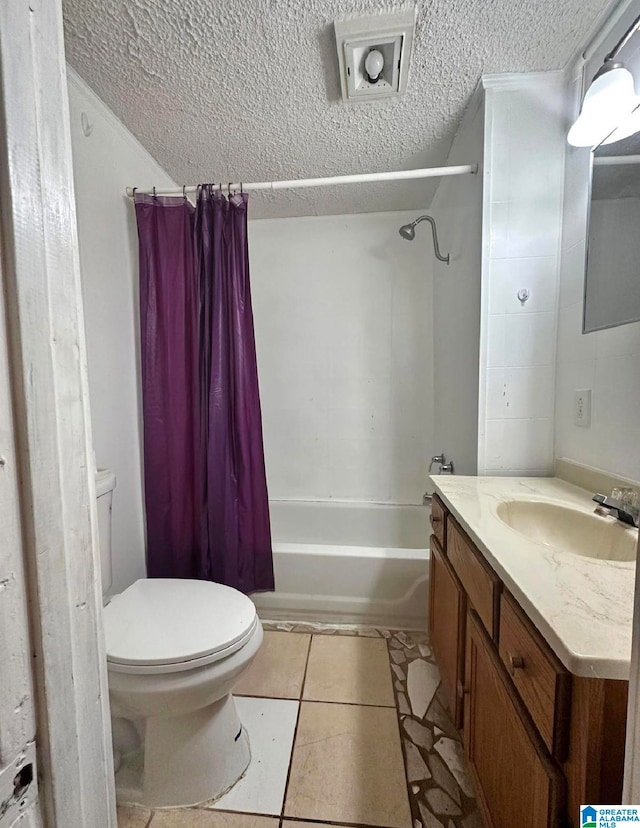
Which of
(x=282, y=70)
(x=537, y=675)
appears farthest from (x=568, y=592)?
(x=282, y=70)

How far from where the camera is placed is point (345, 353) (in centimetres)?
217

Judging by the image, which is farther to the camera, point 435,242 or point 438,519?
point 435,242

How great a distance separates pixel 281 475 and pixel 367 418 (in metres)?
0.67

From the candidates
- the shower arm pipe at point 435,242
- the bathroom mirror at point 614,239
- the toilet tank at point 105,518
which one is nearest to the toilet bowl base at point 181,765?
the toilet tank at point 105,518

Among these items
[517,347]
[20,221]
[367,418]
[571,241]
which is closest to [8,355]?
[20,221]

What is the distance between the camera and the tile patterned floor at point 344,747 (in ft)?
3.08

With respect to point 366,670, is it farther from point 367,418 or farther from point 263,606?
point 367,418

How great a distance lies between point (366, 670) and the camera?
55.3 inches

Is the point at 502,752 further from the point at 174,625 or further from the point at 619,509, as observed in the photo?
the point at 174,625

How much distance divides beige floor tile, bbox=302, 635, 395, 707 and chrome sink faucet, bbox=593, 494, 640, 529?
99 centimetres

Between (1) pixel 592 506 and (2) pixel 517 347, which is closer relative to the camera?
(1) pixel 592 506

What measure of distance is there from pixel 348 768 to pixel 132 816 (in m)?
0.61

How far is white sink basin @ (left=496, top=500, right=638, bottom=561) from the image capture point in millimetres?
833

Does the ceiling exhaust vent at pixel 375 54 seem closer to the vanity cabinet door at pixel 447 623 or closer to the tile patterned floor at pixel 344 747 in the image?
the vanity cabinet door at pixel 447 623
